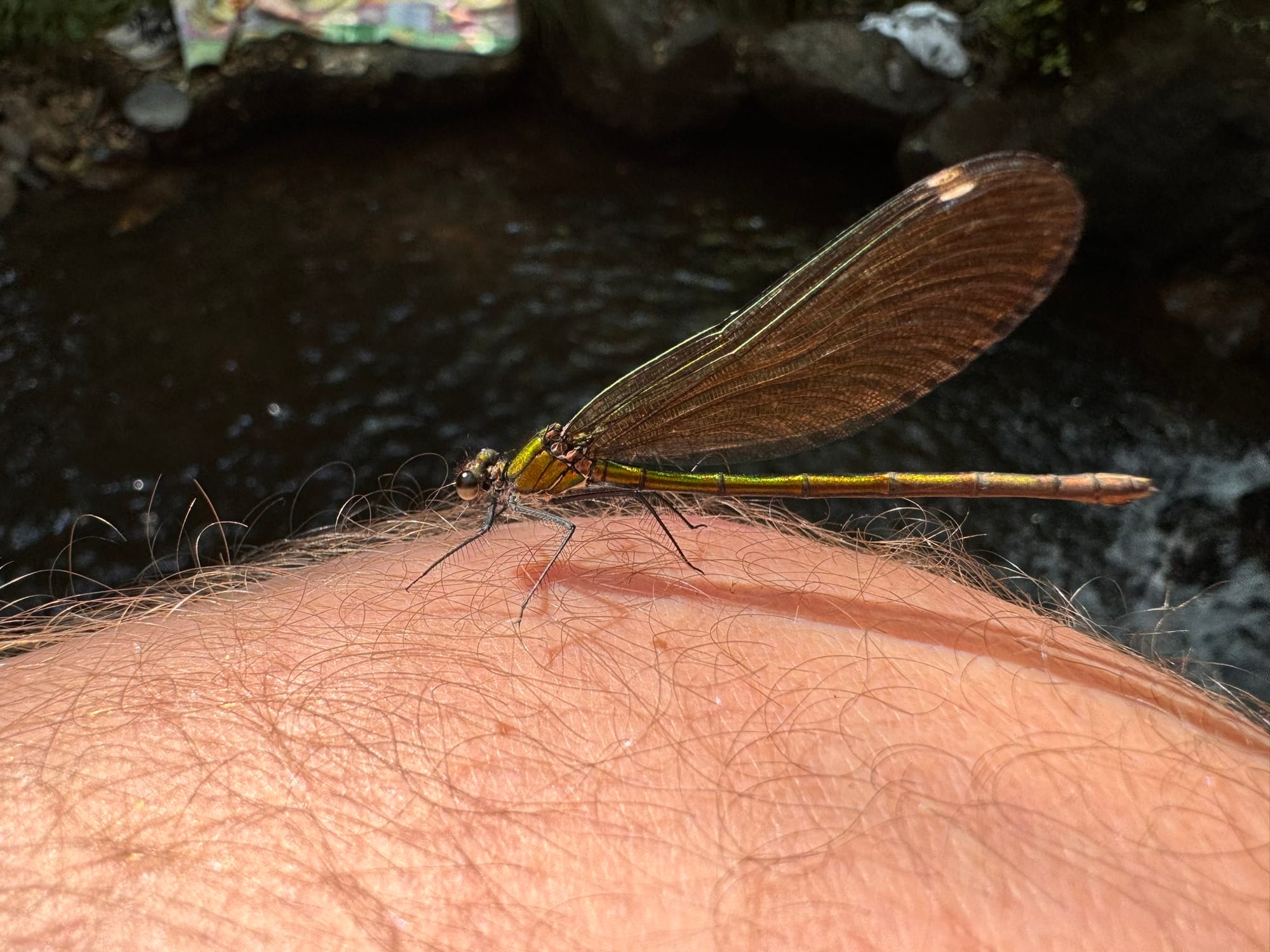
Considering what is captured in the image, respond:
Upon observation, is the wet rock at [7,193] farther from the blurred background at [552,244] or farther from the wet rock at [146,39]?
the wet rock at [146,39]

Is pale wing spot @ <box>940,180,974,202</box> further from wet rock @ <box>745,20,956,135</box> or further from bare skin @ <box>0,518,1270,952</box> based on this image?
wet rock @ <box>745,20,956,135</box>

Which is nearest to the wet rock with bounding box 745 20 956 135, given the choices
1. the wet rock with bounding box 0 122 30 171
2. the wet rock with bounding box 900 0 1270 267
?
the wet rock with bounding box 900 0 1270 267

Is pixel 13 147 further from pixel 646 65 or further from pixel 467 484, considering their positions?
pixel 467 484

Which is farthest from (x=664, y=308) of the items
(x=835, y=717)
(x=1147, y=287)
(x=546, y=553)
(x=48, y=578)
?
(x=835, y=717)

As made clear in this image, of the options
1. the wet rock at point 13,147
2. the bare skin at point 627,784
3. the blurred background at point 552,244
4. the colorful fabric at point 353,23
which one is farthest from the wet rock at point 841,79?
the bare skin at point 627,784

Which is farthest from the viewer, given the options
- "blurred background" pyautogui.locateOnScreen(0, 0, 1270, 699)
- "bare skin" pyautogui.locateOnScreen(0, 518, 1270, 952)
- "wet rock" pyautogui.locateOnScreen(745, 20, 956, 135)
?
"wet rock" pyautogui.locateOnScreen(745, 20, 956, 135)

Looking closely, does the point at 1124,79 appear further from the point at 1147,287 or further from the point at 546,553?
the point at 546,553
